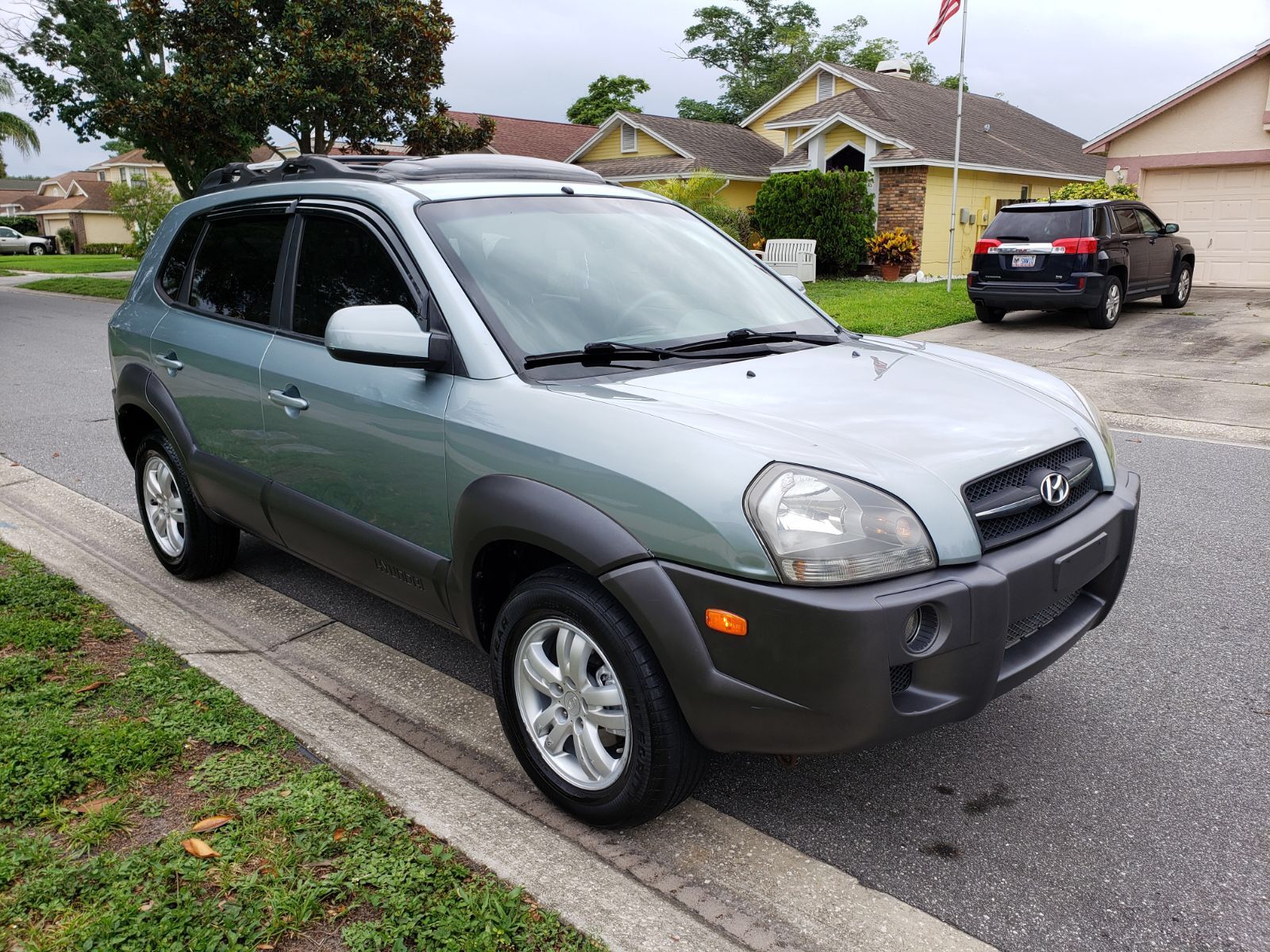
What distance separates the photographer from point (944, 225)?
25781mm

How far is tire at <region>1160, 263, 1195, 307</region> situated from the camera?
17.1 meters

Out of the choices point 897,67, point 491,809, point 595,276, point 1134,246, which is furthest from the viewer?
point 897,67

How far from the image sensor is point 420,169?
3.80m

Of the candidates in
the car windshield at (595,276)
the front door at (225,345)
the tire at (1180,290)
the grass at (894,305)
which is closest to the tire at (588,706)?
the car windshield at (595,276)

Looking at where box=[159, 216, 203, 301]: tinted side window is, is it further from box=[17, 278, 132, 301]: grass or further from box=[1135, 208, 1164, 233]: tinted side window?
box=[17, 278, 132, 301]: grass

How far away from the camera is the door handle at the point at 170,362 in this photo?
4.57 m

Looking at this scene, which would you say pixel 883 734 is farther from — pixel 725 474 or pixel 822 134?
pixel 822 134

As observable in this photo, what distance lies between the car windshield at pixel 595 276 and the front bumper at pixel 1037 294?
470 inches

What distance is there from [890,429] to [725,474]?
572 millimetres

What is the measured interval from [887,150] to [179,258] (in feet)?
75.2

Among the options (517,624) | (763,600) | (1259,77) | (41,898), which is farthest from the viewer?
(1259,77)

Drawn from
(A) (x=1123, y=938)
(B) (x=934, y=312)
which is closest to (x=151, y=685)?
(A) (x=1123, y=938)

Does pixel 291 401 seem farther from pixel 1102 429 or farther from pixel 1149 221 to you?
pixel 1149 221

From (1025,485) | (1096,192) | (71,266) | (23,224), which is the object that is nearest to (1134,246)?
(1096,192)
